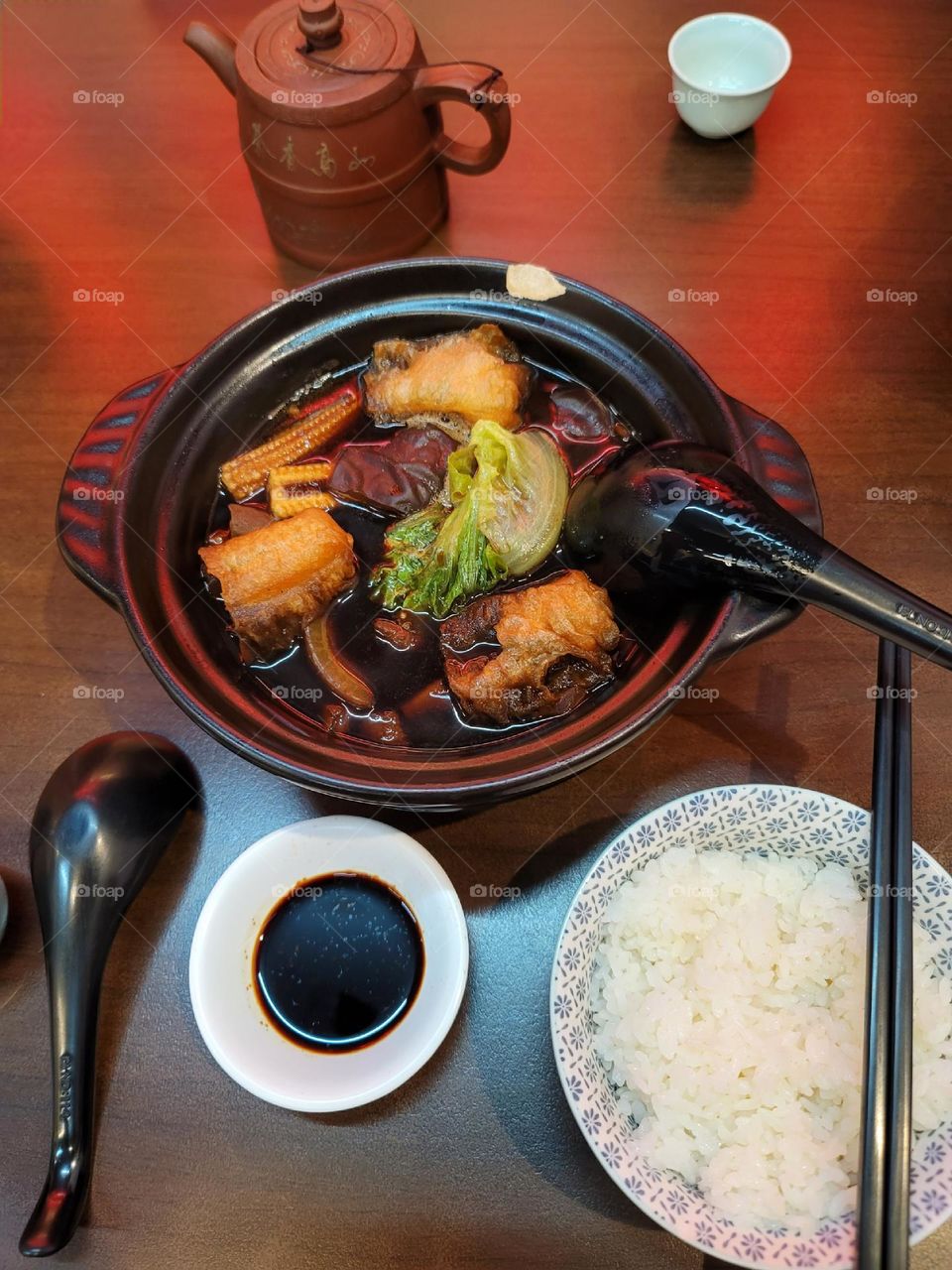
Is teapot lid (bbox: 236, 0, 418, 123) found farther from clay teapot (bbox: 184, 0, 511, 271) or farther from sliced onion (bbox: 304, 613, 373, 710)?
sliced onion (bbox: 304, 613, 373, 710)

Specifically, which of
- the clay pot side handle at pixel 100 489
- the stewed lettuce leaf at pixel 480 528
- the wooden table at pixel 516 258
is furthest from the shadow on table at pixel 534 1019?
the clay pot side handle at pixel 100 489

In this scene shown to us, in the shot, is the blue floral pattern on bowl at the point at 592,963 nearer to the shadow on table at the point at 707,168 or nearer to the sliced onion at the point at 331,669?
the sliced onion at the point at 331,669

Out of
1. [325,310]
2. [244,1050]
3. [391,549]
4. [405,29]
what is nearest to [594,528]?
[391,549]

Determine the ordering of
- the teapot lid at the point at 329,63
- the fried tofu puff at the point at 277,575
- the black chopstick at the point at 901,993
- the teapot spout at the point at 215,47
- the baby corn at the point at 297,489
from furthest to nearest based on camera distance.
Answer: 1. the teapot spout at the point at 215,47
2. the teapot lid at the point at 329,63
3. the baby corn at the point at 297,489
4. the fried tofu puff at the point at 277,575
5. the black chopstick at the point at 901,993

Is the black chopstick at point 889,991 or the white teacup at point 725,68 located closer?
the black chopstick at point 889,991

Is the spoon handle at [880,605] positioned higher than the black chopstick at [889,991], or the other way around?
the spoon handle at [880,605]

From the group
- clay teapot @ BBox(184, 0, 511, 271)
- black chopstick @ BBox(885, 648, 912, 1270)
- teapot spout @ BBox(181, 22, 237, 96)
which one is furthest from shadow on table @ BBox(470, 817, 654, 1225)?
teapot spout @ BBox(181, 22, 237, 96)
